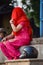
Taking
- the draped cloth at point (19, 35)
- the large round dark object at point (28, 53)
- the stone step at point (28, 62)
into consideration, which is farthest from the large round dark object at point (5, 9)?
the stone step at point (28, 62)

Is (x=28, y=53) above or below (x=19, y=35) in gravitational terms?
below

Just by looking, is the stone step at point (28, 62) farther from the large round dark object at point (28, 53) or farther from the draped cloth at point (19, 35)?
the draped cloth at point (19, 35)

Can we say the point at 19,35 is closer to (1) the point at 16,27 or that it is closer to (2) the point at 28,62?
(1) the point at 16,27

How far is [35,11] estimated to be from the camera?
14.7 meters

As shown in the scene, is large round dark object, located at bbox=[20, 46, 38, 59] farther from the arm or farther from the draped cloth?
the arm

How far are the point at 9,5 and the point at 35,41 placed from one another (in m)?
6.31

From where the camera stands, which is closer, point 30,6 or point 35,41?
point 35,41

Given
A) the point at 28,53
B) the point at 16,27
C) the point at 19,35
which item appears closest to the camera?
the point at 28,53

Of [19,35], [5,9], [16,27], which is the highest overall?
[16,27]

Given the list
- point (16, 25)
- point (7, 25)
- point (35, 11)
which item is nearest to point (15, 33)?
point (16, 25)

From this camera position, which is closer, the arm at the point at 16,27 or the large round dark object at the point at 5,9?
the arm at the point at 16,27

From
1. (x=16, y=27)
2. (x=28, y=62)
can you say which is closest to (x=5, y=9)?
(x=16, y=27)

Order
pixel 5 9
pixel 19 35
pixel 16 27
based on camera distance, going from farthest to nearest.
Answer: pixel 5 9
pixel 19 35
pixel 16 27

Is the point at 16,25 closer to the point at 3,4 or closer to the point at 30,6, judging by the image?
the point at 30,6
